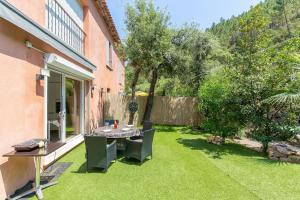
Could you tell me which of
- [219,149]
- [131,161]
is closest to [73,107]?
[131,161]

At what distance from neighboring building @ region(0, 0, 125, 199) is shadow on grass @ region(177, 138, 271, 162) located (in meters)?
4.68

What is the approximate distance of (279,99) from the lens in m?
6.21

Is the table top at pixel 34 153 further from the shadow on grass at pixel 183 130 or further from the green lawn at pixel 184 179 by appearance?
the shadow on grass at pixel 183 130

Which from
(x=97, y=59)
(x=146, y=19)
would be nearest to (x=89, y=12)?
(x=97, y=59)

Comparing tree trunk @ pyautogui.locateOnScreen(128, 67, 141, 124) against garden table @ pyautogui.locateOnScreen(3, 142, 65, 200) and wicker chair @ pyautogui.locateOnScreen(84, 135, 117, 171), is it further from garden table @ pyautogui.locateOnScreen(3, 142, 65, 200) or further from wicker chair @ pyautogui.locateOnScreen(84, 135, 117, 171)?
garden table @ pyautogui.locateOnScreen(3, 142, 65, 200)

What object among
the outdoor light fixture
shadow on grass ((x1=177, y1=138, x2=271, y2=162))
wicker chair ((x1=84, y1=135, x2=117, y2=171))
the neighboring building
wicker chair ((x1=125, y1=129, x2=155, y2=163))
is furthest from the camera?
shadow on grass ((x1=177, y1=138, x2=271, y2=162))

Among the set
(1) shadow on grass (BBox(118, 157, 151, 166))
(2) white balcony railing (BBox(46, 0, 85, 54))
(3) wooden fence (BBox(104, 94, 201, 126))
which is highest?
(2) white balcony railing (BBox(46, 0, 85, 54))

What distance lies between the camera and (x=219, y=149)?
7.93 meters

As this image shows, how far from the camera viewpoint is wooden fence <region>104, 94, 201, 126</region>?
13.9 metres

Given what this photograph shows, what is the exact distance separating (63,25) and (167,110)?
900cm

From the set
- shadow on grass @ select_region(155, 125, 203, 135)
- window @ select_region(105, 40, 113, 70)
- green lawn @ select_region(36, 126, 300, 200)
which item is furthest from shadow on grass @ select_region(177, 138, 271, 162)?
window @ select_region(105, 40, 113, 70)

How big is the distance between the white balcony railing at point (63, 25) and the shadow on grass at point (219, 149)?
19.8ft

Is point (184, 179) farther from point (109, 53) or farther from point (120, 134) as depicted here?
point (109, 53)

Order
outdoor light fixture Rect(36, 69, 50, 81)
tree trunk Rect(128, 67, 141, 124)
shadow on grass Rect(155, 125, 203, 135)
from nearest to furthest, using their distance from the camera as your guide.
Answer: outdoor light fixture Rect(36, 69, 50, 81), shadow on grass Rect(155, 125, 203, 135), tree trunk Rect(128, 67, 141, 124)
